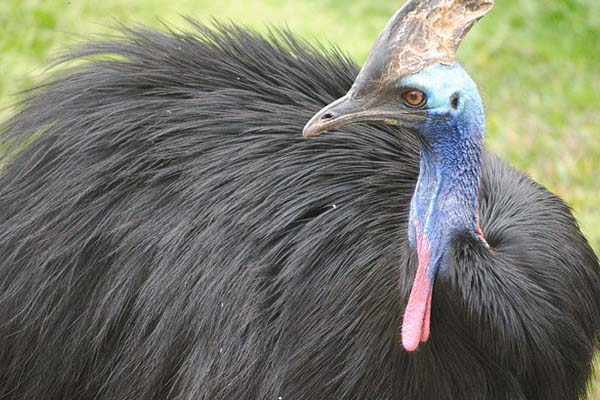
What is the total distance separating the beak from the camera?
2.27 m

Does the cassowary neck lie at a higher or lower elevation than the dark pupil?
lower

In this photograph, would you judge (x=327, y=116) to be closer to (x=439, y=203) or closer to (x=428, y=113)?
(x=428, y=113)

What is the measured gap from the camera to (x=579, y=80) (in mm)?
5586

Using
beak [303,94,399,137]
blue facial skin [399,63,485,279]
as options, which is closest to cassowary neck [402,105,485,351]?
blue facial skin [399,63,485,279]

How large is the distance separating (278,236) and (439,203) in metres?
0.53

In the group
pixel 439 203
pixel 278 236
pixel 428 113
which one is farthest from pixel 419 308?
pixel 278 236

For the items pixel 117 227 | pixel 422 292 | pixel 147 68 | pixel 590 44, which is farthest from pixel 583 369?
pixel 590 44

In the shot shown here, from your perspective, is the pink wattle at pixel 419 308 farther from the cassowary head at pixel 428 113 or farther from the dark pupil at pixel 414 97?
the dark pupil at pixel 414 97

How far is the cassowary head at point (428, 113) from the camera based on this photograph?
7.43 feet

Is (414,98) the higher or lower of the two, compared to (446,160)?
higher

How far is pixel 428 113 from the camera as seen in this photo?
2293 millimetres

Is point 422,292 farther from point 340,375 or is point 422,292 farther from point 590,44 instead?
point 590,44

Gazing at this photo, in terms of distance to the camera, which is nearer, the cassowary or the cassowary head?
the cassowary head

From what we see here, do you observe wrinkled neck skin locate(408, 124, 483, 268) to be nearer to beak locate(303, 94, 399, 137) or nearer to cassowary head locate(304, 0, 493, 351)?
cassowary head locate(304, 0, 493, 351)
